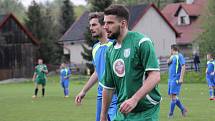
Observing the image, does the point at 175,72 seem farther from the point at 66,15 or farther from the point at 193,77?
the point at 66,15

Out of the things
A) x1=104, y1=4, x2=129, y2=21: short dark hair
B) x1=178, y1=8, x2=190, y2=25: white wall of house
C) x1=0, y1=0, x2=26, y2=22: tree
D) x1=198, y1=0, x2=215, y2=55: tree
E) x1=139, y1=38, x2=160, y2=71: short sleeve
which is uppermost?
x1=0, y1=0, x2=26, y2=22: tree

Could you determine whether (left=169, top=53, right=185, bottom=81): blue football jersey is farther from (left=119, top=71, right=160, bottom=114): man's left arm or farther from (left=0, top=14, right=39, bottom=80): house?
(left=0, top=14, right=39, bottom=80): house

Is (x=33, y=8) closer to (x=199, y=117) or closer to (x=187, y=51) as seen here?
(x=187, y=51)

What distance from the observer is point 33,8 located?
2840 inches

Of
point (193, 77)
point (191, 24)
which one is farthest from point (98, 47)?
point (191, 24)

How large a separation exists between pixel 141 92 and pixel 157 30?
61.7 m

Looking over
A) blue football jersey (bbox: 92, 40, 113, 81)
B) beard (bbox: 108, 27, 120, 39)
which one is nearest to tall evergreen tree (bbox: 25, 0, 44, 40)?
blue football jersey (bbox: 92, 40, 113, 81)

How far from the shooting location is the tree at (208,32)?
5219 cm

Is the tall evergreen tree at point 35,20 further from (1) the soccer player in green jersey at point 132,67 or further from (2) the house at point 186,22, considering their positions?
(1) the soccer player in green jersey at point 132,67

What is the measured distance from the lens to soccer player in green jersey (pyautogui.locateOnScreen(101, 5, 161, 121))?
626cm

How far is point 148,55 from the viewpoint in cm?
626

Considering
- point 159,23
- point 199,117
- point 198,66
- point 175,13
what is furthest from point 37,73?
point 175,13

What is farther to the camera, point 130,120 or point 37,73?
point 37,73

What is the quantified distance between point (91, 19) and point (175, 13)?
218 feet
